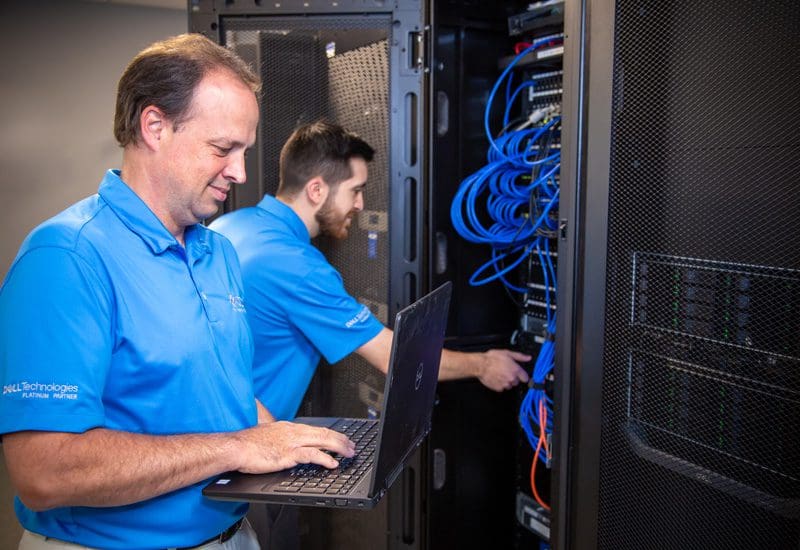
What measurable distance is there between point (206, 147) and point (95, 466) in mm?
563

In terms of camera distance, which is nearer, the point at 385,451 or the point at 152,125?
the point at 385,451

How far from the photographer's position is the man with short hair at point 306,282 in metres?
1.79

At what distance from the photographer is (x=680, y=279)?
46.4 inches

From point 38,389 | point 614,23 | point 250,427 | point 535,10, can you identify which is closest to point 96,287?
point 38,389

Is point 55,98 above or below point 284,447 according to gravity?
above

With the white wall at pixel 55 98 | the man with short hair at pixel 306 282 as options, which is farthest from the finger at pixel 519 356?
the white wall at pixel 55 98

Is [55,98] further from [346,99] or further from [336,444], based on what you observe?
[336,444]

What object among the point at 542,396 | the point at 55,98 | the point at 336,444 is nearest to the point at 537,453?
the point at 542,396

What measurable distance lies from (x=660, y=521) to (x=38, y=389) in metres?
1.04

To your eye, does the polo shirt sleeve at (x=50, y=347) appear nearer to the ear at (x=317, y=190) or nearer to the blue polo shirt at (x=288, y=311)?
the blue polo shirt at (x=288, y=311)

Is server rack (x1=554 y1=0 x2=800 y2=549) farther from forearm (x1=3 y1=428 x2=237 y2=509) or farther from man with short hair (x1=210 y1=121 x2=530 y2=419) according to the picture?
forearm (x1=3 y1=428 x2=237 y2=509)

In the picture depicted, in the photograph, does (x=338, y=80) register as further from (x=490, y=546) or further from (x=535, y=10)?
(x=490, y=546)

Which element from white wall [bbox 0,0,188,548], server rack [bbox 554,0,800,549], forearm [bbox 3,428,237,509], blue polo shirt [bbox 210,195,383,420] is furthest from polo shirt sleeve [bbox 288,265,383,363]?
white wall [bbox 0,0,188,548]

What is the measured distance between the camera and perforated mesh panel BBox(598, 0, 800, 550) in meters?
1.04
